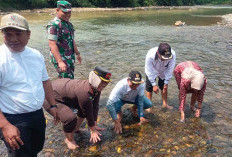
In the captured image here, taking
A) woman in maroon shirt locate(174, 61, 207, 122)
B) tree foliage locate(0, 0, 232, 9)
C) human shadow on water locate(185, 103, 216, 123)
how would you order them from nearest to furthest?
1. woman in maroon shirt locate(174, 61, 207, 122)
2. human shadow on water locate(185, 103, 216, 123)
3. tree foliage locate(0, 0, 232, 9)

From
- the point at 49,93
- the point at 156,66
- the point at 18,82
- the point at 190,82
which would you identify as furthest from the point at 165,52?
the point at 18,82

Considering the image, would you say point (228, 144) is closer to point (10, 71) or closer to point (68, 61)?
point (68, 61)

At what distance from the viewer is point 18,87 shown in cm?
217

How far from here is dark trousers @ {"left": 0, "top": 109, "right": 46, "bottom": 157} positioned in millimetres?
2256

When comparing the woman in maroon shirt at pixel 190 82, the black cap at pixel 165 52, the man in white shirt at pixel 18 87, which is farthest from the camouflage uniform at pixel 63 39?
the woman in maroon shirt at pixel 190 82

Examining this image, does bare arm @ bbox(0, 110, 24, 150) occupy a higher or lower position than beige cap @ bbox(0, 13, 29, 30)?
lower

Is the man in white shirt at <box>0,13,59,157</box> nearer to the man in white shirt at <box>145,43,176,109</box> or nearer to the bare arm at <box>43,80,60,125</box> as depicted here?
the bare arm at <box>43,80,60,125</box>

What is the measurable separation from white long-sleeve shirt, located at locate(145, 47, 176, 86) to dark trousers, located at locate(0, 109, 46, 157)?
123 inches

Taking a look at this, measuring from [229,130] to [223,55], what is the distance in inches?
270

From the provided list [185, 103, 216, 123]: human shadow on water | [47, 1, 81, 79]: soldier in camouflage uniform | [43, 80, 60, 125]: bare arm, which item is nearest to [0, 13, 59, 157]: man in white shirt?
[43, 80, 60, 125]: bare arm

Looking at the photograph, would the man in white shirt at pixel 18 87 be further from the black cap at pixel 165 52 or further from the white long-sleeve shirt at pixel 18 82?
the black cap at pixel 165 52

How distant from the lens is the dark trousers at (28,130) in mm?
2256

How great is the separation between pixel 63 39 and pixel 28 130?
7.74 feet

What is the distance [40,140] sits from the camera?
2.66 meters
